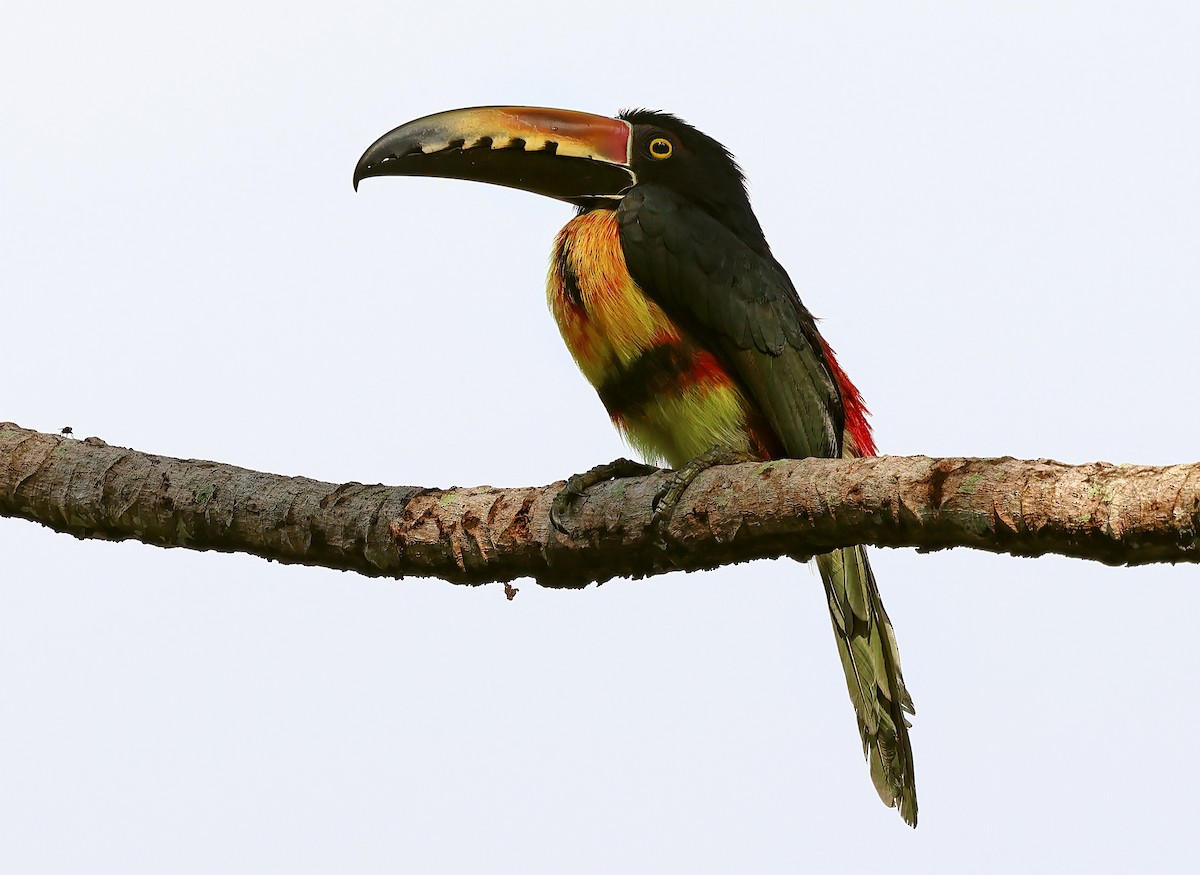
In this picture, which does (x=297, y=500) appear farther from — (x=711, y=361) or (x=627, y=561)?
(x=711, y=361)

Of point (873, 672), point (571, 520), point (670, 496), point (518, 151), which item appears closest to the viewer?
point (670, 496)

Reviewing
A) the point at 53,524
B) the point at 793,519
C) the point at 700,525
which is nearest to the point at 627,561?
the point at 700,525

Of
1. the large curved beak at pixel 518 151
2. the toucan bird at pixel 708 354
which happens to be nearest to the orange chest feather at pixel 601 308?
Result: the toucan bird at pixel 708 354

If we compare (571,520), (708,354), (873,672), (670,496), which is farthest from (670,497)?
(873,672)

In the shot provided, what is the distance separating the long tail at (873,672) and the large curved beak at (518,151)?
1.86 meters

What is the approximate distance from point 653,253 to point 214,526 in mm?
1907

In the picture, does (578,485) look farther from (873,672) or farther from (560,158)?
(560,158)

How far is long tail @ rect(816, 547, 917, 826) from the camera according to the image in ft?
16.0

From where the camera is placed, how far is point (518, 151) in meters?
5.50

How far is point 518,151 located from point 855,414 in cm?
184

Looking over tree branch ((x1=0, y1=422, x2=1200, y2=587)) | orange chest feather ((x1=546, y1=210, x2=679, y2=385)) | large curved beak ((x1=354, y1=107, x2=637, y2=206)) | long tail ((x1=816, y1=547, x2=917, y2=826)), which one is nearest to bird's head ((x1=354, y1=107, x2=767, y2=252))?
large curved beak ((x1=354, y1=107, x2=637, y2=206))

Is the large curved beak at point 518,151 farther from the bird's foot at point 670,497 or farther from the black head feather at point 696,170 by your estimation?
the bird's foot at point 670,497

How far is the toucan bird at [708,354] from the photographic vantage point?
16.0ft

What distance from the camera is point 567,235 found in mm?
5320
